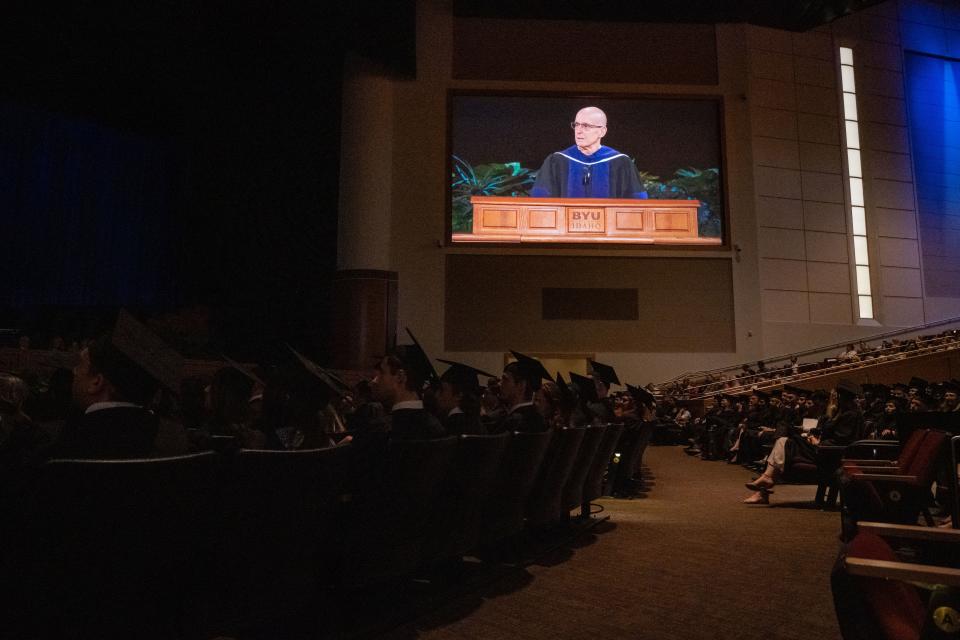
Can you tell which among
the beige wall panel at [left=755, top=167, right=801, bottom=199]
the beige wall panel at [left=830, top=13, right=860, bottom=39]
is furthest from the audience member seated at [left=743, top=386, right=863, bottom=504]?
the beige wall panel at [left=830, top=13, right=860, bottom=39]

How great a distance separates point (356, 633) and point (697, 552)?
91.7 inches

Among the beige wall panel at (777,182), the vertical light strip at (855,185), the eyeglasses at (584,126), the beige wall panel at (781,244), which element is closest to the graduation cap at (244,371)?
the eyeglasses at (584,126)

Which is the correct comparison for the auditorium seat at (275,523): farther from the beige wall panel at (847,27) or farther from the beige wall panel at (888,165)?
the beige wall panel at (847,27)

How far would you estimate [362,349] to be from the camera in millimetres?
14891

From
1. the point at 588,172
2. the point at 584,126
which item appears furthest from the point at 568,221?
the point at 584,126

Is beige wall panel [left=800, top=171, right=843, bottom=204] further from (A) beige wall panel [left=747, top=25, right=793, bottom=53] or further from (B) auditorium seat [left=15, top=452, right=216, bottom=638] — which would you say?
(B) auditorium seat [left=15, top=452, right=216, bottom=638]

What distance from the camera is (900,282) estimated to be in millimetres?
17359

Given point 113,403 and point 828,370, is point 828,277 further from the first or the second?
point 113,403

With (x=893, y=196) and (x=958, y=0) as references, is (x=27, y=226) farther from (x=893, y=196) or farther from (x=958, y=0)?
(x=958, y=0)

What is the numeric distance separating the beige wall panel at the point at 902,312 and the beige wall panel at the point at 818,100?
495cm

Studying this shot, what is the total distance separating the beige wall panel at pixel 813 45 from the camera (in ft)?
58.0

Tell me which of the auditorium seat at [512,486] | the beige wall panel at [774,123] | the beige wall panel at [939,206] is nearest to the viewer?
the auditorium seat at [512,486]

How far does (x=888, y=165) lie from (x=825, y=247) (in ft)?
10.1

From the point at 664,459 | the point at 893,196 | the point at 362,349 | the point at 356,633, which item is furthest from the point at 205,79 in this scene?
the point at 893,196
